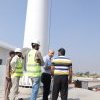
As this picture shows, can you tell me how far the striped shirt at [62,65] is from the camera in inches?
383

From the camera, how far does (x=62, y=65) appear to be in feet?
32.0

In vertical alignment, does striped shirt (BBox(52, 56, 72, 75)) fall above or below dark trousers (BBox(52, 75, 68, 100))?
above

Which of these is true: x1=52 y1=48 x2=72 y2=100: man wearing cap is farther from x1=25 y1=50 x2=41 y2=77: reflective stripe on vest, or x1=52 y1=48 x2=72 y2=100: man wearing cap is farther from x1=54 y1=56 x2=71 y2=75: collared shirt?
x1=25 y1=50 x2=41 y2=77: reflective stripe on vest

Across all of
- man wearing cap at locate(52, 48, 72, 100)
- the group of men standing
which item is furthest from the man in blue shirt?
man wearing cap at locate(52, 48, 72, 100)

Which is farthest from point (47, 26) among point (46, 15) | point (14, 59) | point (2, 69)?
point (14, 59)

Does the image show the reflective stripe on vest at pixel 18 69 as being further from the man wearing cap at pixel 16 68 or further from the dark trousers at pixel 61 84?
the dark trousers at pixel 61 84

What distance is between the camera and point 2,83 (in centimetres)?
1488

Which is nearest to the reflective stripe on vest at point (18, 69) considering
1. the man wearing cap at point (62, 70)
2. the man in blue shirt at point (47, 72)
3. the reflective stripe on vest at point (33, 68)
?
the reflective stripe on vest at point (33, 68)

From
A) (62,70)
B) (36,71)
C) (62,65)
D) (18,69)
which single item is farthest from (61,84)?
(18,69)

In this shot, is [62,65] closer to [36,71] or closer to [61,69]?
[61,69]

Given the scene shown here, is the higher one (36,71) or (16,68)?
(16,68)

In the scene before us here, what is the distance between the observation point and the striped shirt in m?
9.73

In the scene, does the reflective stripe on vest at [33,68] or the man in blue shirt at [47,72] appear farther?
the man in blue shirt at [47,72]

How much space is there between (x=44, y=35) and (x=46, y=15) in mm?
1126
